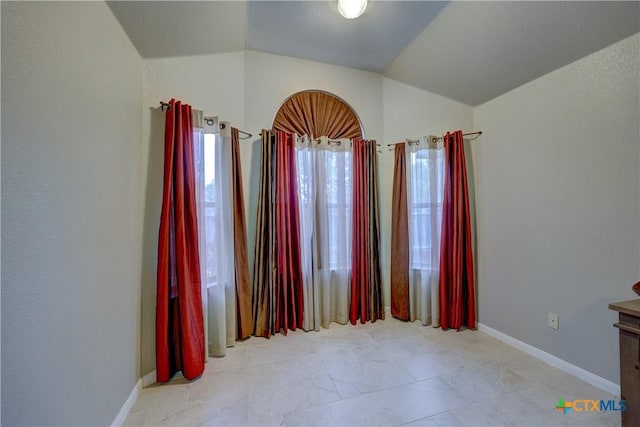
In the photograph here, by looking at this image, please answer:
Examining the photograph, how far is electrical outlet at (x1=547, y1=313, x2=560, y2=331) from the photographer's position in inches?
77.5

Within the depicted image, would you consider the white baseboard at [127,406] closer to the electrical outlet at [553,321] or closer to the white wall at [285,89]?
the white wall at [285,89]

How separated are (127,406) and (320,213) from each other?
200cm

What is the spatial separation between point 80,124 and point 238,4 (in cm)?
152

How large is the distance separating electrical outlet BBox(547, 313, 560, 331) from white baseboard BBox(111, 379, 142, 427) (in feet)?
9.78

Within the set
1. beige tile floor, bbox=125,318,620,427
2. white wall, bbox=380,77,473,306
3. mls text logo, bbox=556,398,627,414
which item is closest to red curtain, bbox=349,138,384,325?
white wall, bbox=380,77,473,306

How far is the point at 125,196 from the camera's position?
1544mm

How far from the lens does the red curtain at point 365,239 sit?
2766mm

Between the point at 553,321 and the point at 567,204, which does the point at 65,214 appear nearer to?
the point at 567,204

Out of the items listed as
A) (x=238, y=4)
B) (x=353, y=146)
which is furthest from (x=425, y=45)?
(x=238, y=4)

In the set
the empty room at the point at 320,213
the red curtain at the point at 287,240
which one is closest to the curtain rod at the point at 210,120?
the empty room at the point at 320,213

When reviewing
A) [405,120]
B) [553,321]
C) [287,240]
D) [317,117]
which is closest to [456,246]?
[553,321]

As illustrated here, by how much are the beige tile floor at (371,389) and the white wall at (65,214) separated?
0.56m

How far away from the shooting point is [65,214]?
1028 millimetres

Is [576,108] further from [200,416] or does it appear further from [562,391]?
[200,416]
